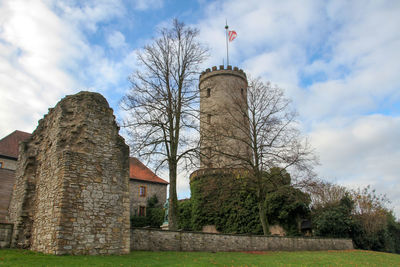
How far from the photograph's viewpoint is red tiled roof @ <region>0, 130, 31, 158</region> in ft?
93.4

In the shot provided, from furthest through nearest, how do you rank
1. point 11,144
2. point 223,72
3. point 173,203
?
point 223,72 < point 11,144 < point 173,203

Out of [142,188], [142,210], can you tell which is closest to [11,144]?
[142,188]

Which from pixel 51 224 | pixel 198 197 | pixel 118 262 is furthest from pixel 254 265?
pixel 198 197

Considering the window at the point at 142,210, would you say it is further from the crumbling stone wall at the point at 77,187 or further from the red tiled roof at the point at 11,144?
the crumbling stone wall at the point at 77,187

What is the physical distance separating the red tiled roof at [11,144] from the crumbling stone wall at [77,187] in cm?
1855

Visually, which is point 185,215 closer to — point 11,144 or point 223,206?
point 223,206

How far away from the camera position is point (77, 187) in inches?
404

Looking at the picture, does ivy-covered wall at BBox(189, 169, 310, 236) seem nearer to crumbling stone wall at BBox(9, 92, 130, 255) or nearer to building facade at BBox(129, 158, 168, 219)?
building facade at BBox(129, 158, 168, 219)

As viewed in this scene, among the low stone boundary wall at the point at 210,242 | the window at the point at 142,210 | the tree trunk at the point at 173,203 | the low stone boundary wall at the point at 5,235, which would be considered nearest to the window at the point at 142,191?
the window at the point at 142,210

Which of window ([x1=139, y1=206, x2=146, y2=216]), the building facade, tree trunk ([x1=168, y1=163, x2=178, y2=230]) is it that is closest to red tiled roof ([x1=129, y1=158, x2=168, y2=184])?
the building facade

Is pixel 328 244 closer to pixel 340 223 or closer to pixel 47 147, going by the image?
pixel 340 223

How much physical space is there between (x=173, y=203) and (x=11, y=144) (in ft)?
71.0

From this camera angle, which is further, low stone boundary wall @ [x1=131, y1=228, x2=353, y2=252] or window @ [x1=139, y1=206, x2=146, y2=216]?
window @ [x1=139, y1=206, x2=146, y2=216]

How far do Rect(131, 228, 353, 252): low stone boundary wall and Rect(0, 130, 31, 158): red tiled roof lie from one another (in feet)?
68.0
